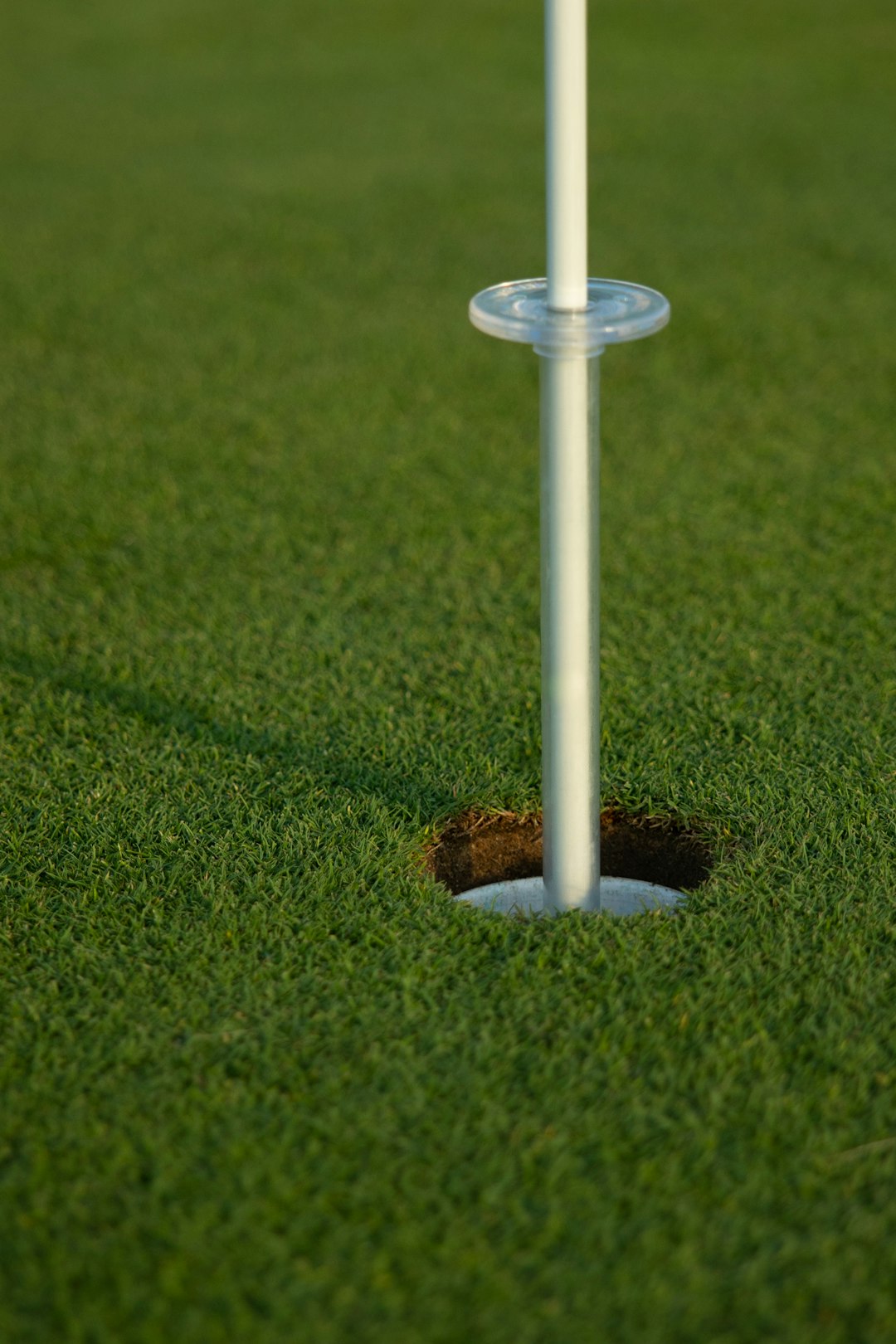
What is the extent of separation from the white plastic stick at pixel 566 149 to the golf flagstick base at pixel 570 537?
0.15 feet

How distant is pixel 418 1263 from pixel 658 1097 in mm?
410

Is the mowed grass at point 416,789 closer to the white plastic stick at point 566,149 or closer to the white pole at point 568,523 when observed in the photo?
the white pole at point 568,523

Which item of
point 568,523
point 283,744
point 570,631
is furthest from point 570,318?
point 283,744

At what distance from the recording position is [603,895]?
247cm

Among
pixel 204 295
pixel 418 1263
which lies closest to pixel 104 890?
pixel 418 1263

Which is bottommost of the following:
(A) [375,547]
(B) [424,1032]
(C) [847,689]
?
(B) [424,1032]

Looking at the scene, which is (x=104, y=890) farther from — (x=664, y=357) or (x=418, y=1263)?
(x=664, y=357)

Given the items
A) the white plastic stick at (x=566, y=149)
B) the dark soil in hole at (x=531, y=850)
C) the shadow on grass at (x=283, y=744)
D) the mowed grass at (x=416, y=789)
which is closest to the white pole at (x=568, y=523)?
the white plastic stick at (x=566, y=149)

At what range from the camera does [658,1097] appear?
6.00ft

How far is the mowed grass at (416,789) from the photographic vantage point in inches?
64.4

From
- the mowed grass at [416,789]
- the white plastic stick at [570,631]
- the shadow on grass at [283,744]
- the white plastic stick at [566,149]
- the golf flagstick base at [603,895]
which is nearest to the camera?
the mowed grass at [416,789]

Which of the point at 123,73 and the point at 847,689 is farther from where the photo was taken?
the point at 123,73

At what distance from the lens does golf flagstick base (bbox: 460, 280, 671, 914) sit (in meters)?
1.80

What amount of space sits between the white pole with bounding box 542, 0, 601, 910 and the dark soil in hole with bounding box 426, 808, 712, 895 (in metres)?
0.30
